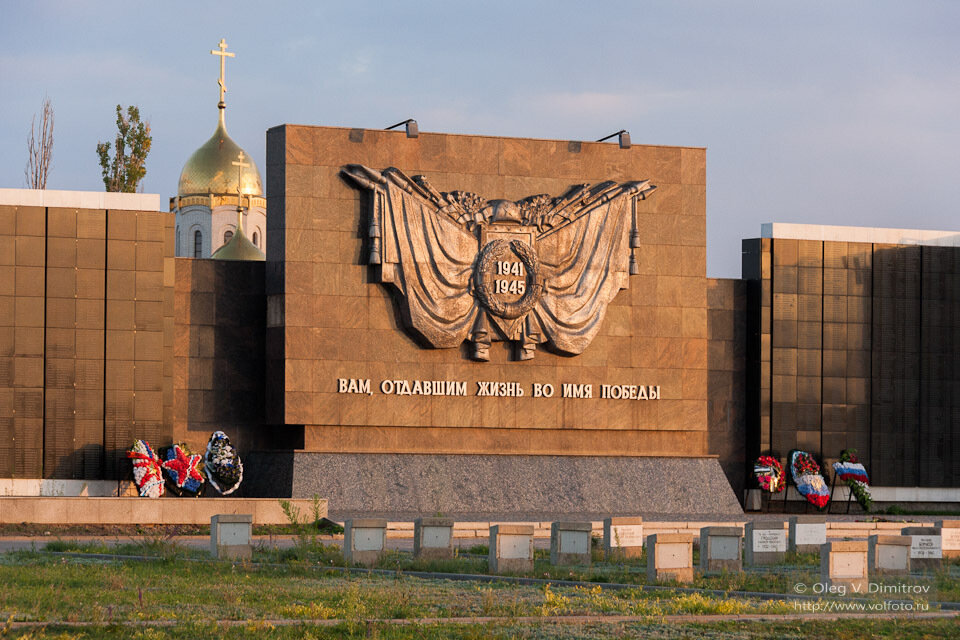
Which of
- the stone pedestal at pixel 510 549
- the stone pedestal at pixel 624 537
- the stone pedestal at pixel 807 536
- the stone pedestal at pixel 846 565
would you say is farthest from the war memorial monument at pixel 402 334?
the stone pedestal at pixel 846 565

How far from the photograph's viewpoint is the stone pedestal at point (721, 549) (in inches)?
905

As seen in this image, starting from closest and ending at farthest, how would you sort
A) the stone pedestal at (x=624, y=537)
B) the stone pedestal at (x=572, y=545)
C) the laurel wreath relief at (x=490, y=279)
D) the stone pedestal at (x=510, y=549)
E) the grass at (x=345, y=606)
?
the grass at (x=345, y=606) → the stone pedestal at (x=510, y=549) → the stone pedestal at (x=572, y=545) → the stone pedestal at (x=624, y=537) → the laurel wreath relief at (x=490, y=279)

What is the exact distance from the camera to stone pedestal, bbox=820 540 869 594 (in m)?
20.6

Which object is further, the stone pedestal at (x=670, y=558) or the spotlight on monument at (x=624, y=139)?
the spotlight on monument at (x=624, y=139)

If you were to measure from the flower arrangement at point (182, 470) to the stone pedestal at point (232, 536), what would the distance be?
37.6ft

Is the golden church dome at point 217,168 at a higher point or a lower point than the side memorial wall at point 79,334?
higher

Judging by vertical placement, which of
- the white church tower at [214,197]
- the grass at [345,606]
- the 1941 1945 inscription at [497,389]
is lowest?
the grass at [345,606]

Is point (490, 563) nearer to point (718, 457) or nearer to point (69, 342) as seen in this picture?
point (69, 342)

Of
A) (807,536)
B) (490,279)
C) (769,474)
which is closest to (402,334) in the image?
(490,279)

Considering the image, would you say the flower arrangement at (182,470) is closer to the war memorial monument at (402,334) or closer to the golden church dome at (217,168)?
the war memorial monument at (402,334)

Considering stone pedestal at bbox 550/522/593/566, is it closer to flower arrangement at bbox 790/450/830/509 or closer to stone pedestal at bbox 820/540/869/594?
stone pedestal at bbox 820/540/869/594

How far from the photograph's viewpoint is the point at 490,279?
1436 inches

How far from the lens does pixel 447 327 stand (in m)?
36.3

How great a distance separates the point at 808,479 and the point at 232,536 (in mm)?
19986
